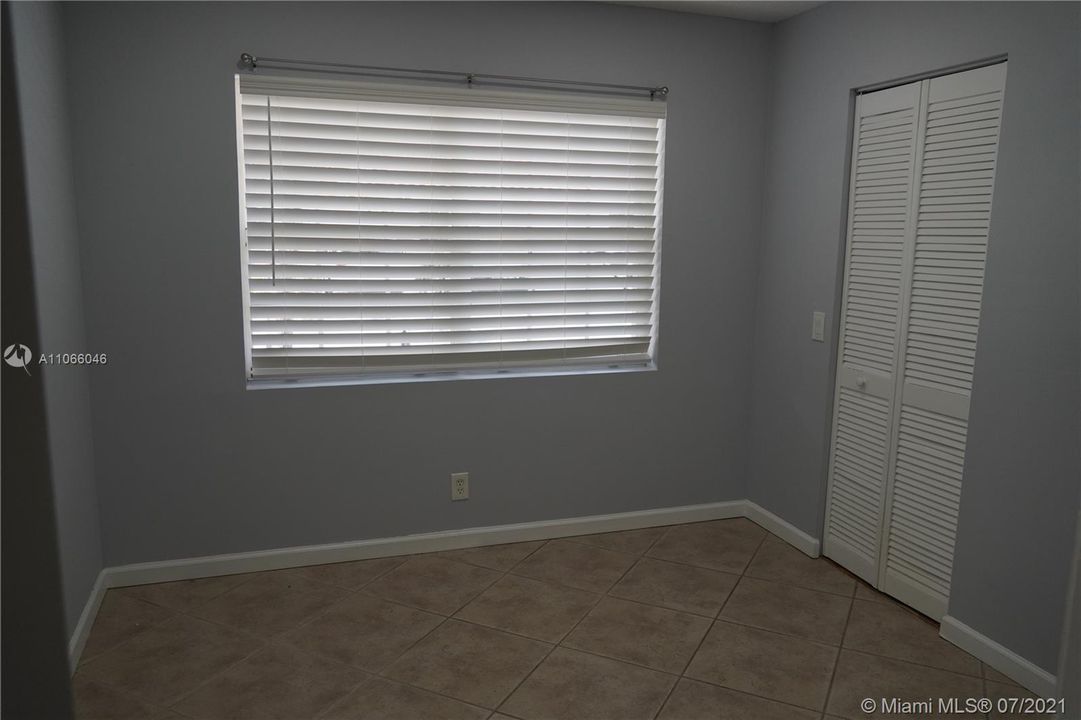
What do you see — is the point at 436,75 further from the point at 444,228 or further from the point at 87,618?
the point at 87,618

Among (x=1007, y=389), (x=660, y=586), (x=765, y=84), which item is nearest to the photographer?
(x=1007, y=389)

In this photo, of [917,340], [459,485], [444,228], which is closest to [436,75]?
[444,228]

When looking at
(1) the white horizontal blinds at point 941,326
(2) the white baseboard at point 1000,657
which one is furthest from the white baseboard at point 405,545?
(2) the white baseboard at point 1000,657

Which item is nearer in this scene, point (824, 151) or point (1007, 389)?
point (1007, 389)

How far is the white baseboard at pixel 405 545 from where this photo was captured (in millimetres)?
3062

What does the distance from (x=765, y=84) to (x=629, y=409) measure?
170 cm

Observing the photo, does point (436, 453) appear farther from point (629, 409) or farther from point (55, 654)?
point (55, 654)

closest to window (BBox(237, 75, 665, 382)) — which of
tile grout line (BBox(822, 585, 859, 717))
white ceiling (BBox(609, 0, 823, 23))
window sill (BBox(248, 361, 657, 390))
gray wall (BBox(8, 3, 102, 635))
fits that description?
window sill (BBox(248, 361, 657, 390))

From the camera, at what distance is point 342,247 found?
3119mm

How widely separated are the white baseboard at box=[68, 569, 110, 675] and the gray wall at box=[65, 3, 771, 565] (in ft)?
0.49

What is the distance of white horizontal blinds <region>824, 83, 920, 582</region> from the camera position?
115 inches

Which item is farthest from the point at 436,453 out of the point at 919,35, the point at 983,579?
the point at 919,35

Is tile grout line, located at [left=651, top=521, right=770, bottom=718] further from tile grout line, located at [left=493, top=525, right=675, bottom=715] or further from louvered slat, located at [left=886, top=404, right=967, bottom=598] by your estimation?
louvered slat, located at [left=886, top=404, right=967, bottom=598]

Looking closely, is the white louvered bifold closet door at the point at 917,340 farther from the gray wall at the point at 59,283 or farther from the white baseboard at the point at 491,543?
the gray wall at the point at 59,283
